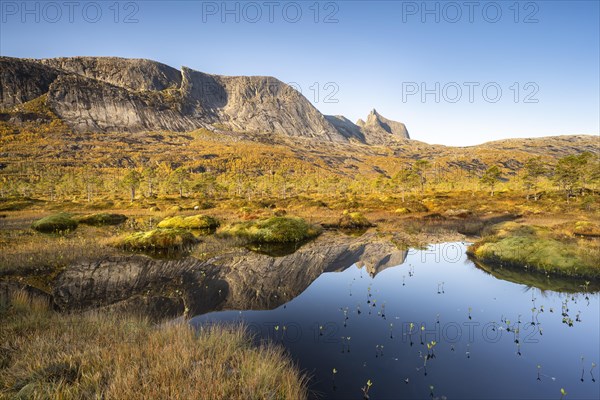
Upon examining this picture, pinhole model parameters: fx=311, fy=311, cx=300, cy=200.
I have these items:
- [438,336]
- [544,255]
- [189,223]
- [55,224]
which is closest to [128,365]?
[438,336]

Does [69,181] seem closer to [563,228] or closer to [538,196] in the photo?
[563,228]

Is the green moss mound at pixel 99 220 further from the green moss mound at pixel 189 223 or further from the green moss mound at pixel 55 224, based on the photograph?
the green moss mound at pixel 189 223

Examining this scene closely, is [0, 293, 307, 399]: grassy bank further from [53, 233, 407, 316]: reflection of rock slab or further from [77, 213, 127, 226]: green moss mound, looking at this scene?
[77, 213, 127, 226]: green moss mound

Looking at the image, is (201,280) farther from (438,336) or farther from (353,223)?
(353,223)

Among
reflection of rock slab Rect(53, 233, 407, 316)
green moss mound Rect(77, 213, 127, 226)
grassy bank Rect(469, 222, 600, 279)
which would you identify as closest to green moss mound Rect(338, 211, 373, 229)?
reflection of rock slab Rect(53, 233, 407, 316)

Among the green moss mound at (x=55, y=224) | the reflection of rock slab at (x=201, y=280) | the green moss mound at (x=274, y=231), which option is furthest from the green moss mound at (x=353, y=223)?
the green moss mound at (x=55, y=224)

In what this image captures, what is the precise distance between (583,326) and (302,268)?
12165 mm

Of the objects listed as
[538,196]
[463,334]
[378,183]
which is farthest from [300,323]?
[378,183]

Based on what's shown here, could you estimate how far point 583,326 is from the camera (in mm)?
10750

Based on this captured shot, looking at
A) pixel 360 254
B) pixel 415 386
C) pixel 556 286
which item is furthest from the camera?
pixel 360 254

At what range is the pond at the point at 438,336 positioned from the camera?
749 cm

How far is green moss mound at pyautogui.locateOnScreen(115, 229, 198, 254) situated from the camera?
70.1ft

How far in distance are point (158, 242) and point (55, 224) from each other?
16125 millimetres

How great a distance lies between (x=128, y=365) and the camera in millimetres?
5918
